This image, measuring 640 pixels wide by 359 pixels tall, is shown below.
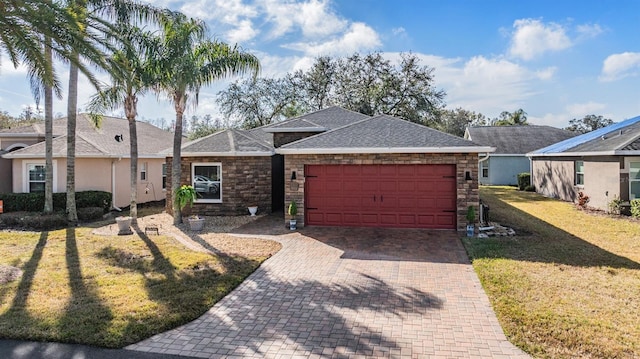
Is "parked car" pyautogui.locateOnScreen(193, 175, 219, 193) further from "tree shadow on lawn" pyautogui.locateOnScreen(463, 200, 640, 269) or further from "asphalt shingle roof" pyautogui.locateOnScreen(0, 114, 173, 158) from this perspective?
"tree shadow on lawn" pyautogui.locateOnScreen(463, 200, 640, 269)

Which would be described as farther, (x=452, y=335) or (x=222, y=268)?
(x=222, y=268)

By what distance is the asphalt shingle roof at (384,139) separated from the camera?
39.6 ft

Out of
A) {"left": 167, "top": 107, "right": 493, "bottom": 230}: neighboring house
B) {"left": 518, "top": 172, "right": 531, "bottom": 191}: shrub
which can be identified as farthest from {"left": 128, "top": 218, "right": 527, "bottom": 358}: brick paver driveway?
{"left": 518, "top": 172, "right": 531, "bottom": 191}: shrub

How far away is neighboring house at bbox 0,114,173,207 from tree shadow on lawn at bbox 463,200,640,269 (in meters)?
14.1

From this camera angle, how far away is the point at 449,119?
5791cm

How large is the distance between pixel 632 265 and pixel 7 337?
11463mm

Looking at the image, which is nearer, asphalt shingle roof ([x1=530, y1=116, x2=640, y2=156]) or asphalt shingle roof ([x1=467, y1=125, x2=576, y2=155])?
asphalt shingle roof ([x1=530, y1=116, x2=640, y2=156])

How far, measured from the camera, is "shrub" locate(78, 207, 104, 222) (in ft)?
49.9

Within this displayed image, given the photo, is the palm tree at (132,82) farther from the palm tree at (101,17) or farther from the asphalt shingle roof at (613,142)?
the asphalt shingle roof at (613,142)

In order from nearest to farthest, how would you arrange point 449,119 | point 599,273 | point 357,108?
point 599,273, point 357,108, point 449,119

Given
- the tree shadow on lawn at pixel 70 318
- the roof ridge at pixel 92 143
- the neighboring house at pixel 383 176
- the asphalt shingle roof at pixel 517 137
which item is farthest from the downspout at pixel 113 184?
the asphalt shingle roof at pixel 517 137

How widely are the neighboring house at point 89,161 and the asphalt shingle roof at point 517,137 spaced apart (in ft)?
84.2

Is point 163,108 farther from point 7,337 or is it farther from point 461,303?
point 461,303

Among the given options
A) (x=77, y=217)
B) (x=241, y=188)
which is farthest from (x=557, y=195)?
(x=77, y=217)
